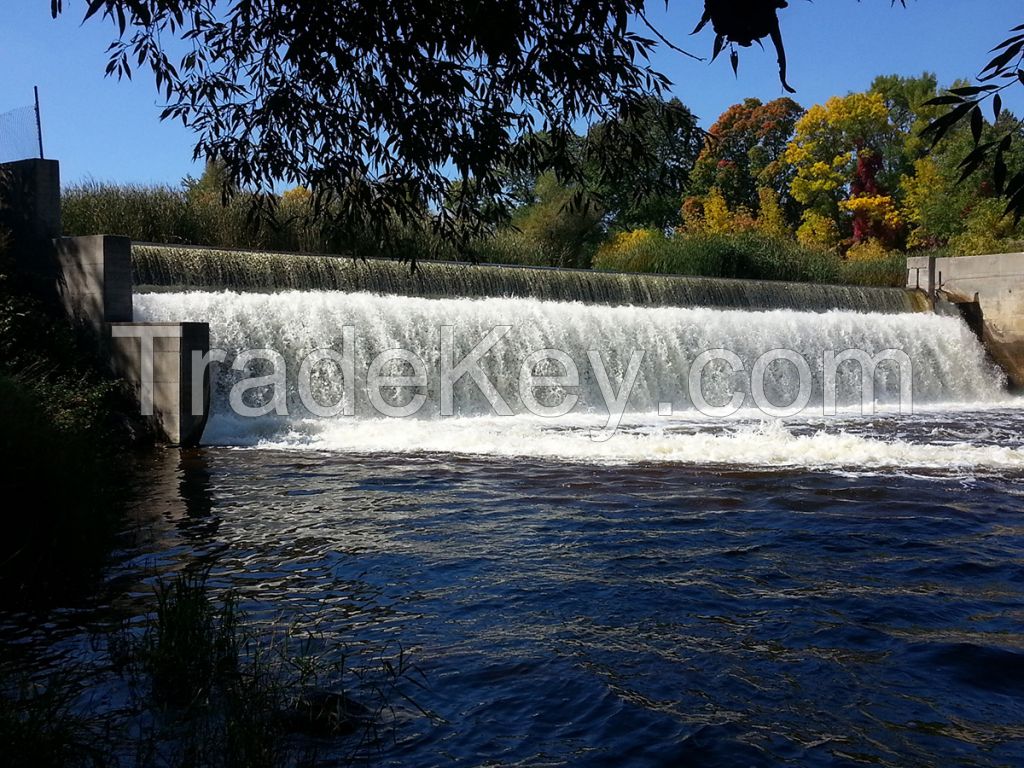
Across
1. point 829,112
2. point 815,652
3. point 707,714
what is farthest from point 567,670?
point 829,112

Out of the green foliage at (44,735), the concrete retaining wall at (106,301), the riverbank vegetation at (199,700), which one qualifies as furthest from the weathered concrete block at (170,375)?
the green foliage at (44,735)

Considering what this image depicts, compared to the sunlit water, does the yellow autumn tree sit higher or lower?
higher

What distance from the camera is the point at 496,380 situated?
14859 mm

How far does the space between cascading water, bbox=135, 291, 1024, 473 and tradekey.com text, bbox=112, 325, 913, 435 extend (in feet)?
0.08

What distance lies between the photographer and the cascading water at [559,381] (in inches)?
445

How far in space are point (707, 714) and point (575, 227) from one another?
29.3 metres

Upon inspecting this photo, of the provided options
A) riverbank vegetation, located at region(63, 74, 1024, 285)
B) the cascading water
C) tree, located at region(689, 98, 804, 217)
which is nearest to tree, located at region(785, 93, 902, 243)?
riverbank vegetation, located at region(63, 74, 1024, 285)

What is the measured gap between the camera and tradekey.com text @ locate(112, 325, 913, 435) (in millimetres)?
12805

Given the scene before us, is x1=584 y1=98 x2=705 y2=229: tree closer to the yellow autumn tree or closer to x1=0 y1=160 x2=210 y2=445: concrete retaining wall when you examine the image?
x1=0 y1=160 x2=210 y2=445: concrete retaining wall

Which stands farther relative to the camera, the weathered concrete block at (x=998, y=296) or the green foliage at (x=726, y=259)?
the green foliage at (x=726, y=259)

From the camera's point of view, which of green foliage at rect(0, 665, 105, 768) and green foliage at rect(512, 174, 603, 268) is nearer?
green foliage at rect(0, 665, 105, 768)

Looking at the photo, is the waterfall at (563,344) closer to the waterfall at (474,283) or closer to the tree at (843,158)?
the waterfall at (474,283)

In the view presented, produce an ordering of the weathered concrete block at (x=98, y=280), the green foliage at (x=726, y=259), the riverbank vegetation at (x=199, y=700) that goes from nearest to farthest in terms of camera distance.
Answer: the riverbank vegetation at (x=199, y=700) → the weathered concrete block at (x=98, y=280) → the green foliage at (x=726, y=259)

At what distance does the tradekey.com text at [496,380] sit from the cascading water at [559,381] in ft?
0.08
